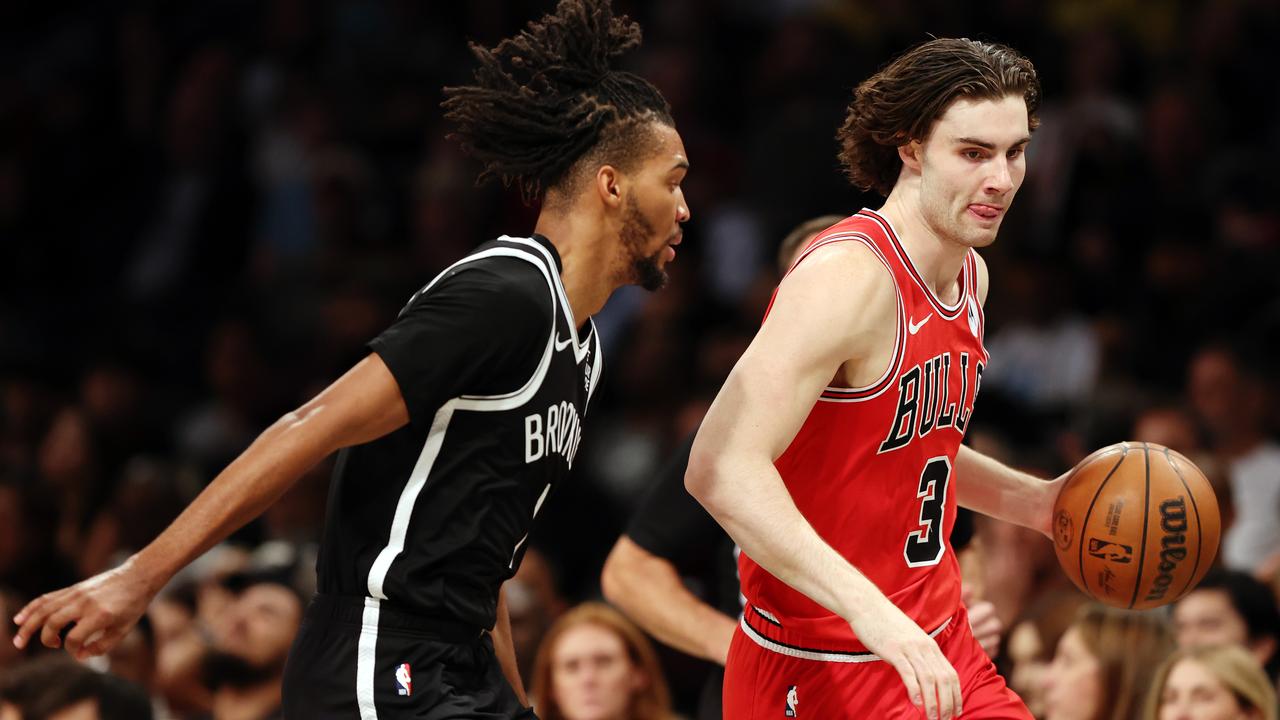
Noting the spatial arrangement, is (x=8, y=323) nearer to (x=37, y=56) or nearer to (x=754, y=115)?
(x=37, y=56)

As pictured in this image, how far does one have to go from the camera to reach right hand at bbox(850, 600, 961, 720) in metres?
3.22

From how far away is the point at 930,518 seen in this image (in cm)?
394

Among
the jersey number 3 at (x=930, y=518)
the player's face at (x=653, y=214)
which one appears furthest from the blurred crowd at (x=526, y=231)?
the player's face at (x=653, y=214)

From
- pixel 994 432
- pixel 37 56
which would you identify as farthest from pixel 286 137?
pixel 994 432

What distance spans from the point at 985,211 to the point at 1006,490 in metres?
0.87

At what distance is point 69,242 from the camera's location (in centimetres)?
1152

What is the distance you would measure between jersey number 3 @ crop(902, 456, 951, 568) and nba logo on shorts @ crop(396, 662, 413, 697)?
1181 mm

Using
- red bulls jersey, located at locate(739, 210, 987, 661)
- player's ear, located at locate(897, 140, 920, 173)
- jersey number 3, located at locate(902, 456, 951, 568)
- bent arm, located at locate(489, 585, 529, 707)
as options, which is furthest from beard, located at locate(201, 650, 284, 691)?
player's ear, located at locate(897, 140, 920, 173)

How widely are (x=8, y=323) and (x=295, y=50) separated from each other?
2.67m


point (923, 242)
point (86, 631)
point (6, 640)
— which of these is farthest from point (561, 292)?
point (6, 640)

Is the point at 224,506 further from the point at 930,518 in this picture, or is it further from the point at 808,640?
the point at 930,518

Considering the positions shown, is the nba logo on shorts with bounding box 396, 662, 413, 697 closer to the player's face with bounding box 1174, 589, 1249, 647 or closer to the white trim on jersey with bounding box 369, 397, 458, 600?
the white trim on jersey with bounding box 369, 397, 458, 600

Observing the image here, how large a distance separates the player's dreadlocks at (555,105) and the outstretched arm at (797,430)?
61cm

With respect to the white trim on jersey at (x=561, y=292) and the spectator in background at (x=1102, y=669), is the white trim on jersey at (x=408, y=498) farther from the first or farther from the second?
the spectator in background at (x=1102, y=669)
